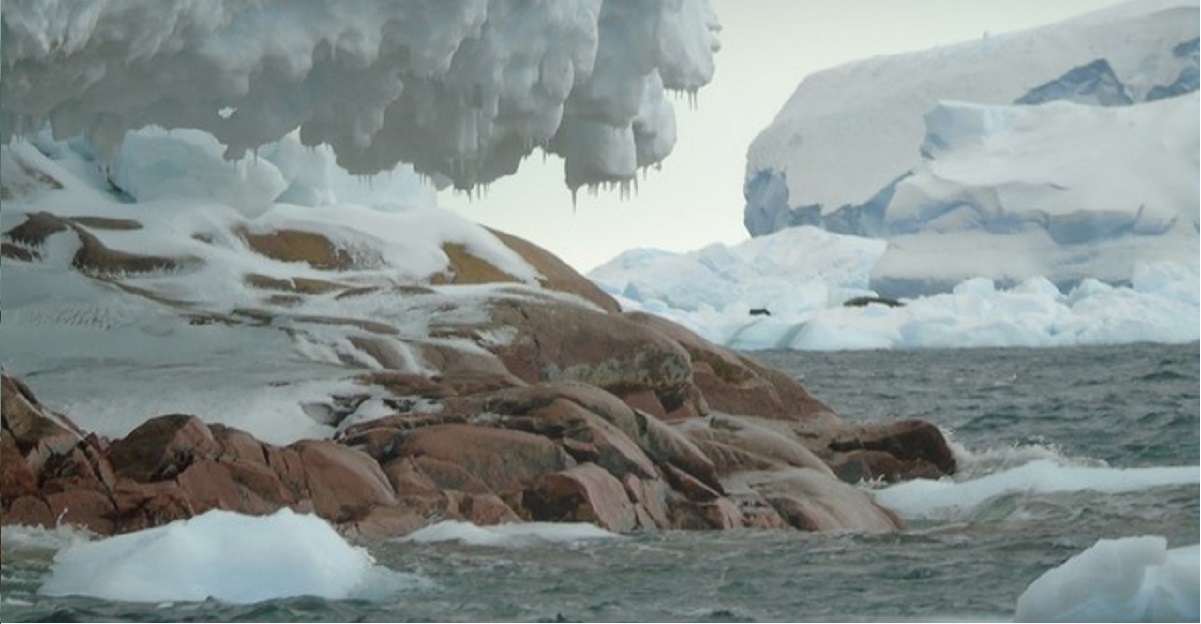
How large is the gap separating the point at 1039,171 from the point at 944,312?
973cm

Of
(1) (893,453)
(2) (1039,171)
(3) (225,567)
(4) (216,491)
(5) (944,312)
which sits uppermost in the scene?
(3) (225,567)

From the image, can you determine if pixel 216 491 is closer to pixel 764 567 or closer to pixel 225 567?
pixel 225 567

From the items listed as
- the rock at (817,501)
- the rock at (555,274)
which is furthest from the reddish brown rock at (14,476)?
the rock at (555,274)

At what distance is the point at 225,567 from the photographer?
9.62 m

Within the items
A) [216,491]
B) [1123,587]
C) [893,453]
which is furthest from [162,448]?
[893,453]

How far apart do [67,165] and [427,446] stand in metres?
14.4

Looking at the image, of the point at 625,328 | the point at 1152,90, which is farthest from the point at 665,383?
the point at 1152,90

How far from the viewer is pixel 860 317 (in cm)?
6156

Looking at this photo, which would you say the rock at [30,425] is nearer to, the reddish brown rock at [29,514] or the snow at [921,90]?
the reddish brown rock at [29,514]

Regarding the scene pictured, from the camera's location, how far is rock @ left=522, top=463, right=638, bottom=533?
41.9ft

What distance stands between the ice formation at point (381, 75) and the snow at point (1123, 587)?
7.72 meters

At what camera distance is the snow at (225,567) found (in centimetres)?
949

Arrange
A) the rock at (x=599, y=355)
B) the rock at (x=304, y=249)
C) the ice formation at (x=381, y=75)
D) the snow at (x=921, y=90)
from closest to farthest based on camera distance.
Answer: the ice formation at (x=381, y=75) → the rock at (x=599, y=355) → the rock at (x=304, y=249) → the snow at (x=921, y=90)

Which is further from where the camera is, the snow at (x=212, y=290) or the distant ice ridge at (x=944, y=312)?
the distant ice ridge at (x=944, y=312)
